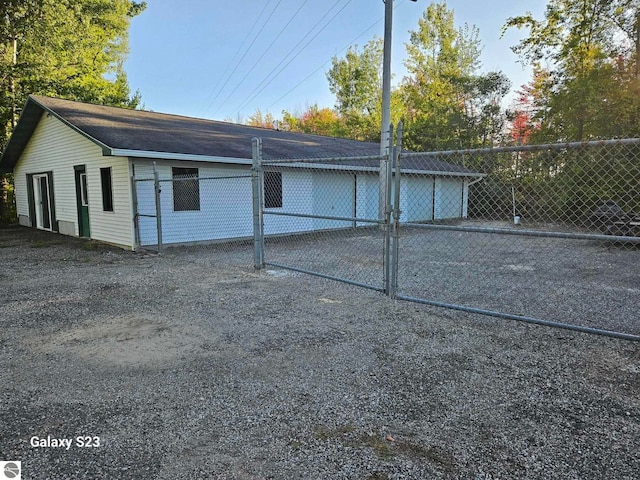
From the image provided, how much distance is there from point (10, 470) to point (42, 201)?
1412 centimetres

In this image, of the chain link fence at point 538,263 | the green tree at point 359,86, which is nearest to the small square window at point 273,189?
the chain link fence at point 538,263

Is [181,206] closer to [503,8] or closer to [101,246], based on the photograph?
[101,246]

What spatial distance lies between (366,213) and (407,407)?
39.4 ft

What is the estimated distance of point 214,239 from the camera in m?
10.3

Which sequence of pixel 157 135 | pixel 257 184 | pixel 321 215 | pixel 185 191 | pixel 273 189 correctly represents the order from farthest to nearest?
1. pixel 273 189
2. pixel 157 135
3. pixel 185 191
4. pixel 321 215
5. pixel 257 184

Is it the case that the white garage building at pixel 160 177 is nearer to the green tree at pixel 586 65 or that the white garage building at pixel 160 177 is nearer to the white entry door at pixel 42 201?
the white entry door at pixel 42 201

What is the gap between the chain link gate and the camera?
4295 millimetres

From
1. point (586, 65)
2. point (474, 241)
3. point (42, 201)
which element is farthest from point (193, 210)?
point (586, 65)

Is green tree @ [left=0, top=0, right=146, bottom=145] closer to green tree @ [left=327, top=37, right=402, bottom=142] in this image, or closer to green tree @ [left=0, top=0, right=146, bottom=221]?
green tree @ [left=0, top=0, right=146, bottom=221]

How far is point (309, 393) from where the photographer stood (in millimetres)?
2686

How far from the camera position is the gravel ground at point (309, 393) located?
6.59ft

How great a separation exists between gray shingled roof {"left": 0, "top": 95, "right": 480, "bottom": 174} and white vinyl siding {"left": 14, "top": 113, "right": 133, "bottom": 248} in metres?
0.45

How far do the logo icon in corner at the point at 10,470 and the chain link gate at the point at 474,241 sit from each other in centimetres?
327

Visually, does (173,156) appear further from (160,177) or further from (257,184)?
(257,184)
